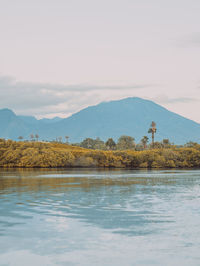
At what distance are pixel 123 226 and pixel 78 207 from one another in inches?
388

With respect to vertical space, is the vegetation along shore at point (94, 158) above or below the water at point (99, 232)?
above

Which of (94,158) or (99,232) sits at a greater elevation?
(94,158)

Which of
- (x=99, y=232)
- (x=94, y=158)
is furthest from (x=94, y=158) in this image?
(x=99, y=232)

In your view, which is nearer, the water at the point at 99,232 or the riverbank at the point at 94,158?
the water at the point at 99,232

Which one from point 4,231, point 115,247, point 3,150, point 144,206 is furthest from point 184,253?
point 3,150

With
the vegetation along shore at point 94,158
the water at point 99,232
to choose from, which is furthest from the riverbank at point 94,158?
the water at point 99,232

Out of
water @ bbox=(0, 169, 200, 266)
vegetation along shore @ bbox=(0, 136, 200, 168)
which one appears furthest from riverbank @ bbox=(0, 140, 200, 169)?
water @ bbox=(0, 169, 200, 266)

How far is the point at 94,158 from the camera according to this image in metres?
156

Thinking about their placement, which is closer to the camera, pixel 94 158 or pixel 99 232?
pixel 99 232

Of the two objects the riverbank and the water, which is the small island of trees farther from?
the water

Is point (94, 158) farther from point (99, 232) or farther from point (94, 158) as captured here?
point (99, 232)

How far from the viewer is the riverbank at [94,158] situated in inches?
5851

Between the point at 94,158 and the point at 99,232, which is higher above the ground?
the point at 94,158

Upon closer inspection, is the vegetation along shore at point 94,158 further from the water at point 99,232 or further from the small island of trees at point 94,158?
the water at point 99,232
